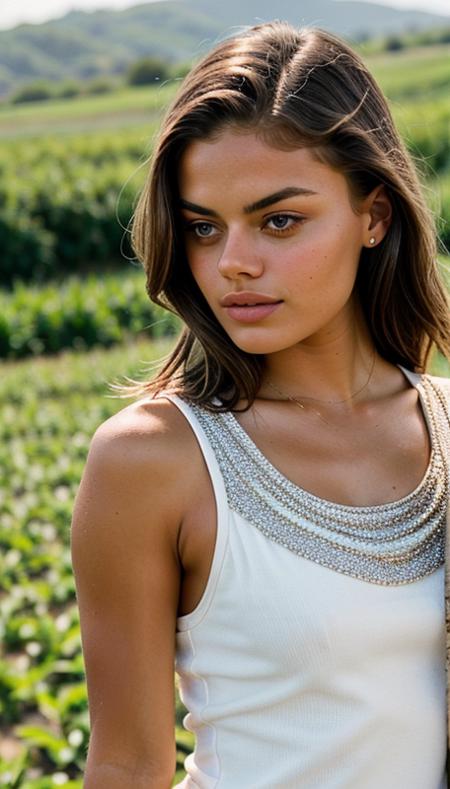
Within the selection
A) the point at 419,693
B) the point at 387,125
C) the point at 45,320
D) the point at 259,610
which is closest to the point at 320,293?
the point at 387,125

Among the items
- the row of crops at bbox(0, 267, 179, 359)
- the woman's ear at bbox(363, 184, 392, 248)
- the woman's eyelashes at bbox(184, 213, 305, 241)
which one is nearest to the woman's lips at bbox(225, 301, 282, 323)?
the woman's eyelashes at bbox(184, 213, 305, 241)

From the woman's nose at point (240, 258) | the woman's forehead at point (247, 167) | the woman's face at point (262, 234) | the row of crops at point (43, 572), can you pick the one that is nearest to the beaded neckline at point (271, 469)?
the woman's face at point (262, 234)

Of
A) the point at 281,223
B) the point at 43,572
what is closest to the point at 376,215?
the point at 281,223

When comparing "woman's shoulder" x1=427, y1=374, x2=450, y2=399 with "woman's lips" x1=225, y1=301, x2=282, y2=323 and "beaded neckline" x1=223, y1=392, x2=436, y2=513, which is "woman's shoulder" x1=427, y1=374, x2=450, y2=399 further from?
"woman's lips" x1=225, y1=301, x2=282, y2=323

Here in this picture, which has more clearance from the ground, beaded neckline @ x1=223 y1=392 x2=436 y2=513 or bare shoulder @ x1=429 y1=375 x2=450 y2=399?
beaded neckline @ x1=223 y1=392 x2=436 y2=513

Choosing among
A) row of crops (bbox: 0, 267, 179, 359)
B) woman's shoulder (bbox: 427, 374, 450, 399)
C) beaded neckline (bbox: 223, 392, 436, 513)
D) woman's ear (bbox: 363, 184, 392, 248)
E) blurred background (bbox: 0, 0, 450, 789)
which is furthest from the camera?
row of crops (bbox: 0, 267, 179, 359)

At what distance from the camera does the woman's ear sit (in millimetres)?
1888

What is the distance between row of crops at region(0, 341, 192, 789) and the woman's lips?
1.92m

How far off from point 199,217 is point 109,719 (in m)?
0.78

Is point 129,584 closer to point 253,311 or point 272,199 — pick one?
point 253,311

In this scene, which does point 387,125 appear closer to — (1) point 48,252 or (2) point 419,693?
(2) point 419,693

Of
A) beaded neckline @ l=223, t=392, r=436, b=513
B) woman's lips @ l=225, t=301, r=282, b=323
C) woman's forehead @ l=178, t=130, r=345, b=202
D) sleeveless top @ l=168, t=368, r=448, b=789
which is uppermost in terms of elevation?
woman's forehead @ l=178, t=130, r=345, b=202

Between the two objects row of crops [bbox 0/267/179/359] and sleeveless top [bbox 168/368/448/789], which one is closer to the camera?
sleeveless top [bbox 168/368/448/789]

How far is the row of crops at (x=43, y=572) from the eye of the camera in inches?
140
